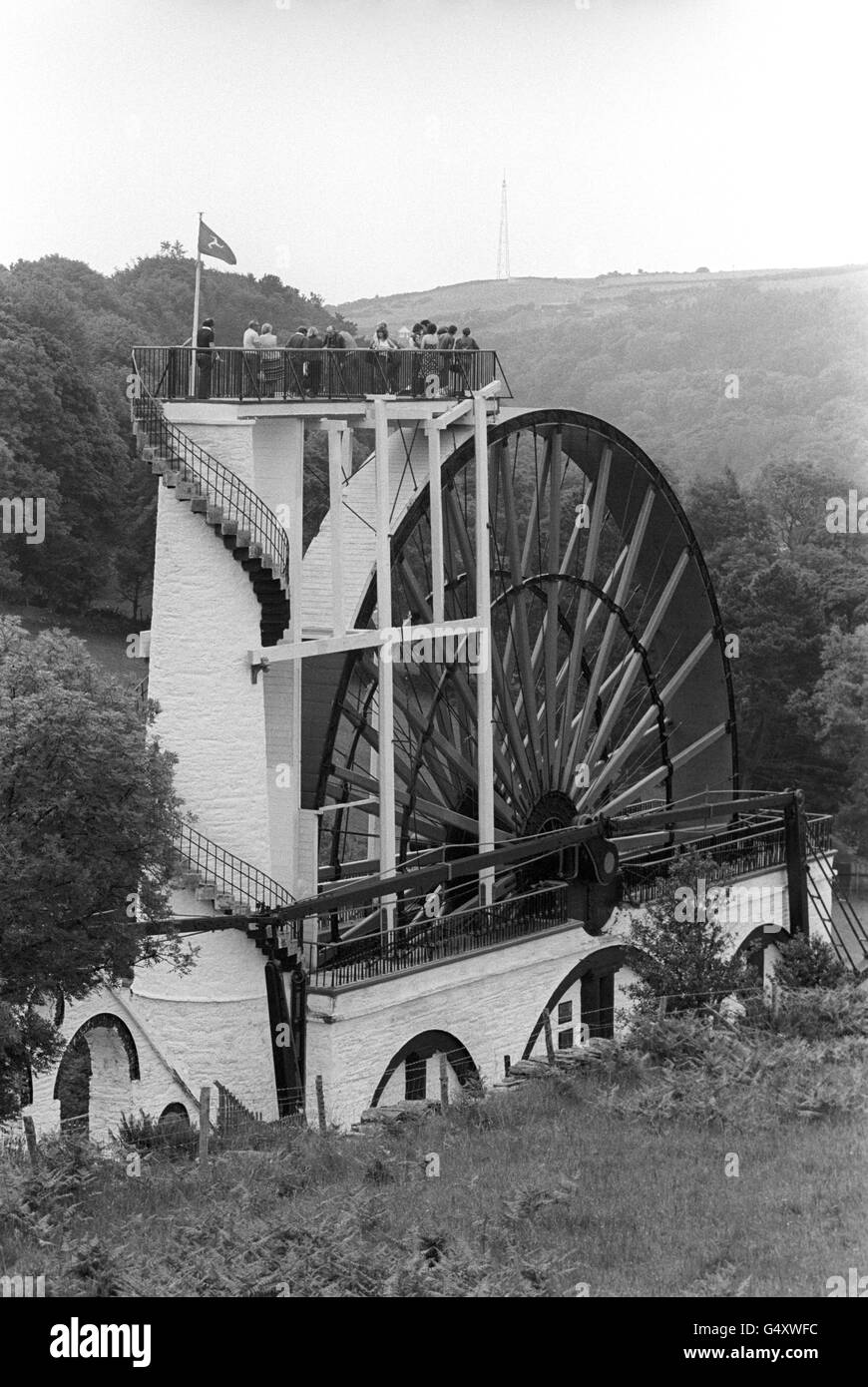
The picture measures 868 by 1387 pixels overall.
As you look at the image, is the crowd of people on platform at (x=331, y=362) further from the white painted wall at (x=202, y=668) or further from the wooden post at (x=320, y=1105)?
the wooden post at (x=320, y=1105)

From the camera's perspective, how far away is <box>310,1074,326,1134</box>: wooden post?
19828 millimetres

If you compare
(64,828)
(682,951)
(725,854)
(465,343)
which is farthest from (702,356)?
(64,828)

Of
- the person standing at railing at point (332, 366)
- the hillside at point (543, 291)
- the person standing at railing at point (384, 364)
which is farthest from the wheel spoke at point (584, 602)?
the hillside at point (543, 291)

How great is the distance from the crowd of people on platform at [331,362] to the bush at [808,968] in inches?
398

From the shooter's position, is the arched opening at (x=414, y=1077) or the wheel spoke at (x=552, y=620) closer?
the arched opening at (x=414, y=1077)

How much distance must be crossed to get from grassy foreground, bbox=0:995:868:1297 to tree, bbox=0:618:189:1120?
172 centimetres

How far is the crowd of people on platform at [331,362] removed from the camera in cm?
2430

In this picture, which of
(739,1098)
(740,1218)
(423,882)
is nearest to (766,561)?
(423,882)

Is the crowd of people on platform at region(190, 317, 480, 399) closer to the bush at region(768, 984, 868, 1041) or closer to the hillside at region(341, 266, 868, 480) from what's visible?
the bush at region(768, 984, 868, 1041)

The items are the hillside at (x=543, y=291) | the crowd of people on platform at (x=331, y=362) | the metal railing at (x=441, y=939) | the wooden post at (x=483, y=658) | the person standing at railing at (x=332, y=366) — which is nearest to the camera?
the metal railing at (x=441, y=939)

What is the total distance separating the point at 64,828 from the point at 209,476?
7.92 m

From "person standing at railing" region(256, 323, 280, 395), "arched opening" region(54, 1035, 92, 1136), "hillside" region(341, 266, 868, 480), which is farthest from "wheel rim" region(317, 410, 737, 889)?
"hillside" region(341, 266, 868, 480)

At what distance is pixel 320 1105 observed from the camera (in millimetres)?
20109

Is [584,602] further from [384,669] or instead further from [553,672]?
[384,669]
